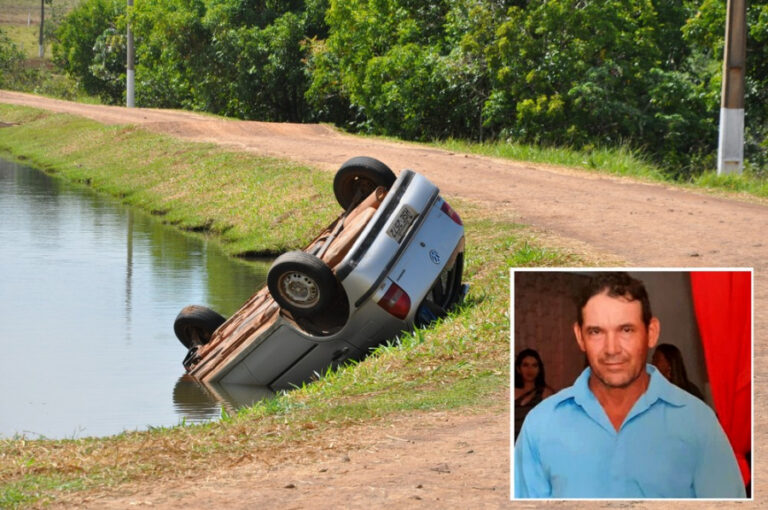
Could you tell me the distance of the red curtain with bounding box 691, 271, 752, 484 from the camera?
3.06 m

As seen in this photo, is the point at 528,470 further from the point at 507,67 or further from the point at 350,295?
the point at 507,67

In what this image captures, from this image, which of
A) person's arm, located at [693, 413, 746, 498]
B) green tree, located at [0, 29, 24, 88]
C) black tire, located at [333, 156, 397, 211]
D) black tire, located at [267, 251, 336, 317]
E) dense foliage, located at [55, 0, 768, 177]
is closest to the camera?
person's arm, located at [693, 413, 746, 498]

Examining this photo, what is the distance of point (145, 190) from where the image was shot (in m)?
25.3

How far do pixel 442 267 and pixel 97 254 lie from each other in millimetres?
9125

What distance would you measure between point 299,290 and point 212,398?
1249 mm

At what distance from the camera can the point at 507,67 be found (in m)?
27.0

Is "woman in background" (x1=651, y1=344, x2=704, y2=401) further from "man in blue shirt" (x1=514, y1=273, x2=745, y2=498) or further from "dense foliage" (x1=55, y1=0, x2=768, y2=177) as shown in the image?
"dense foliage" (x1=55, y1=0, x2=768, y2=177)

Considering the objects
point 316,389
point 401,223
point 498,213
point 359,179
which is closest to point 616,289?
point 316,389

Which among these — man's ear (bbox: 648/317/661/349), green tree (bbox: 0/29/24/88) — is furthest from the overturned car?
green tree (bbox: 0/29/24/88)

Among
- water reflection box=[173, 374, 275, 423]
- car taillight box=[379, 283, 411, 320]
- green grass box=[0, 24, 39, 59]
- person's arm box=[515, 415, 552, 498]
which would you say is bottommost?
water reflection box=[173, 374, 275, 423]

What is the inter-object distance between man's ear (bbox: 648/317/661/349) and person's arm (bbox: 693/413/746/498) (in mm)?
256

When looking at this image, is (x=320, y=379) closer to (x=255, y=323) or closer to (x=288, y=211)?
(x=255, y=323)

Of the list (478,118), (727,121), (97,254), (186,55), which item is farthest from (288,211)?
(186,55)

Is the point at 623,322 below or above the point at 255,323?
above
